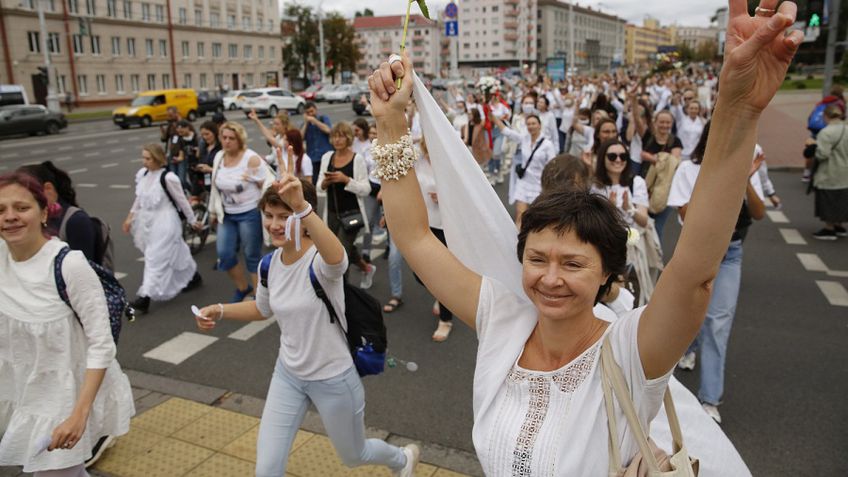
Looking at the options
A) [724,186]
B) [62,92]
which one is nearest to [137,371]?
[724,186]

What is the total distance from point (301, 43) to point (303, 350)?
72.4 meters

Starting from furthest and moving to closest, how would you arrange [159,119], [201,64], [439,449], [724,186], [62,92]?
[201,64], [62,92], [159,119], [439,449], [724,186]

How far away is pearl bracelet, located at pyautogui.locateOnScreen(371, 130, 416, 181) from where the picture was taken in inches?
73.5

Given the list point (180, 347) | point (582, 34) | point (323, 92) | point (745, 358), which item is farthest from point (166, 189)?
point (582, 34)

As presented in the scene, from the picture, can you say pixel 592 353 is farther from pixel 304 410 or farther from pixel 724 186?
pixel 304 410

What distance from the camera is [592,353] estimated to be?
163 cm

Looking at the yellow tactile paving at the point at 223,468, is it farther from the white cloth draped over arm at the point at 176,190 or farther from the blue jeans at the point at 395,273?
the white cloth draped over arm at the point at 176,190

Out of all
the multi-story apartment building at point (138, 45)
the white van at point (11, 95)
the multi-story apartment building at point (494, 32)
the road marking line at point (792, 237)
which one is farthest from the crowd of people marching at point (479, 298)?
the multi-story apartment building at point (494, 32)

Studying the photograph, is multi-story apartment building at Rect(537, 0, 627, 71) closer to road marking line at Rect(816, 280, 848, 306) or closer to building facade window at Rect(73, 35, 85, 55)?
building facade window at Rect(73, 35, 85, 55)

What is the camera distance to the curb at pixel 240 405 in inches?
149

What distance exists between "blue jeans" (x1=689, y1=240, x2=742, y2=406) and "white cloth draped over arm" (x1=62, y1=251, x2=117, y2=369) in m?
3.56

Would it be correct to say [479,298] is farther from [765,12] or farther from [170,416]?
[170,416]

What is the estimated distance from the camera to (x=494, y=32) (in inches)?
5197

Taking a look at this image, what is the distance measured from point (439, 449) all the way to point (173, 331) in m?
3.39
